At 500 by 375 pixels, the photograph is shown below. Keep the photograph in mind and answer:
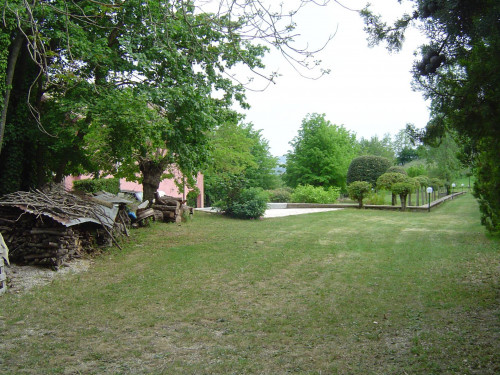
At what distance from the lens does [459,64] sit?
469 centimetres

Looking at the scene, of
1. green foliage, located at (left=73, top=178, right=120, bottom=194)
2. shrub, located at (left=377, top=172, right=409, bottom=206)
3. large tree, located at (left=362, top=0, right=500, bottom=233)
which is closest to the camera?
large tree, located at (left=362, top=0, right=500, bottom=233)

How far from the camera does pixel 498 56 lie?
380 cm

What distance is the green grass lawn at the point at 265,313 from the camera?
3.64 meters

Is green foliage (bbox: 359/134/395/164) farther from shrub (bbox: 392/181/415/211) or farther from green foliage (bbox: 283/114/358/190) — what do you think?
shrub (bbox: 392/181/415/211)

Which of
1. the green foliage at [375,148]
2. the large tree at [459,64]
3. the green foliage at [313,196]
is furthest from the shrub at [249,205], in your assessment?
the green foliage at [375,148]

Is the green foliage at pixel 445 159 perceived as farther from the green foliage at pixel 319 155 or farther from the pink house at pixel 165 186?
the pink house at pixel 165 186

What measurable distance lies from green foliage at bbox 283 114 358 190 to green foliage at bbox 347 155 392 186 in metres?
3.84

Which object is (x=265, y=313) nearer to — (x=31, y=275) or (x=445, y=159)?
(x=31, y=275)

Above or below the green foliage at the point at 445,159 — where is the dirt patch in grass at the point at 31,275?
below

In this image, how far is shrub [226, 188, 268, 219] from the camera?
16750mm

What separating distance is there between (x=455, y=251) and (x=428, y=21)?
6296 millimetres

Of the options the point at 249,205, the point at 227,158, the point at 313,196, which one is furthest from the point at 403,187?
the point at 227,158

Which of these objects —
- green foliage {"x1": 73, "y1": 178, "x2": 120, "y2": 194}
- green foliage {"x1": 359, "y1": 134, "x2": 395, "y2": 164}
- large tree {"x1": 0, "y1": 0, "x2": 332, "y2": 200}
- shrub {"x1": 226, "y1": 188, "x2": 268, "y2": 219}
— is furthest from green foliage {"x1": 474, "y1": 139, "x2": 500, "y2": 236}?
green foliage {"x1": 359, "y1": 134, "x2": 395, "y2": 164}

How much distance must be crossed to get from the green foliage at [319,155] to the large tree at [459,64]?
2641cm
